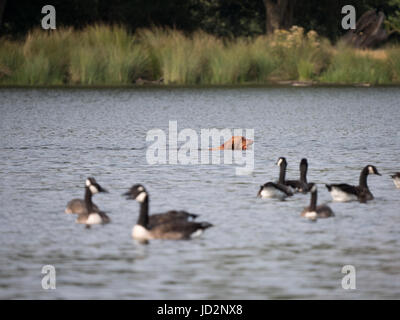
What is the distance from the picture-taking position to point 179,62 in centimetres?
3709

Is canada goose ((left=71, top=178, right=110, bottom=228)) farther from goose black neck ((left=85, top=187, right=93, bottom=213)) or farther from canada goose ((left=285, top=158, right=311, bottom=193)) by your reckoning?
canada goose ((left=285, top=158, right=311, bottom=193))

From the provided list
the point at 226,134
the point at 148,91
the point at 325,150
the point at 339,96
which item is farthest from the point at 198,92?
the point at 325,150

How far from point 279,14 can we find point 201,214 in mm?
39796

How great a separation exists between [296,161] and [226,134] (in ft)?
16.5

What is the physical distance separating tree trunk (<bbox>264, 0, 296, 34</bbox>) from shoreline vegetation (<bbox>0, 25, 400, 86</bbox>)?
11.5m

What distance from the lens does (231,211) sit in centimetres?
1276

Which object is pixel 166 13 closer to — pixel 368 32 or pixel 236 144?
pixel 368 32

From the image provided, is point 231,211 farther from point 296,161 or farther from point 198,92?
point 198,92

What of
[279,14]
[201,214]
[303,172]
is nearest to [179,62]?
[279,14]

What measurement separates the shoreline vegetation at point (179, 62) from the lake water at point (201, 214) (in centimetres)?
998

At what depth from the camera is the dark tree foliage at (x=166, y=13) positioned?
50469 millimetres

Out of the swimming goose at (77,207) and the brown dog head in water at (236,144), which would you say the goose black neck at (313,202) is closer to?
the swimming goose at (77,207)

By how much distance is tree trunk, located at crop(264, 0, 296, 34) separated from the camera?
51.2 metres

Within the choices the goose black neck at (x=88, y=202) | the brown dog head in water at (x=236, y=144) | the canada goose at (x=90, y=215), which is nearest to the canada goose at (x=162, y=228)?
the canada goose at (x=90, y=215)
